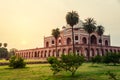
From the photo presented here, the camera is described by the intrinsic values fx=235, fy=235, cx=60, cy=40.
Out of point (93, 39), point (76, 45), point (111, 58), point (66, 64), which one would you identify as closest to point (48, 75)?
point (66, 64)

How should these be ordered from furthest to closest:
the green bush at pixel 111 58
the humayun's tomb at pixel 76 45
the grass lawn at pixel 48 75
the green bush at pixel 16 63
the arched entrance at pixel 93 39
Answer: the arched entrance at pixel 93 39 < the humayun's tomb at pixel 76 45 < the green bush at pixel 111 58 < the green bush at pixel 16 63 < the grass lawn at pixel 48 75

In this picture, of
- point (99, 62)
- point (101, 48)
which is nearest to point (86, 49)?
point (101, 48)

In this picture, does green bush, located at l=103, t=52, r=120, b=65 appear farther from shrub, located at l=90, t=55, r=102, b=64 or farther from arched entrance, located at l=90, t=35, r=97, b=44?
arched entrance, located at l=90, t=35, r=97, b=44

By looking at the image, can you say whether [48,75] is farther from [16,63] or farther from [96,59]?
[96,59]

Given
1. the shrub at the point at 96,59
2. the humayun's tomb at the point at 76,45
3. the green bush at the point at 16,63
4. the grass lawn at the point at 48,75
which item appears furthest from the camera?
the humayun's tomb at the point at 76,45

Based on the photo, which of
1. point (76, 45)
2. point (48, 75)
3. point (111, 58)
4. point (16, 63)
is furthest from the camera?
point (76, 45)

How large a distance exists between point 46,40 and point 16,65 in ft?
215

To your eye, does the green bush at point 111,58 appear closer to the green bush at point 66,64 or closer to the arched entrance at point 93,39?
the green bush at point 66,64

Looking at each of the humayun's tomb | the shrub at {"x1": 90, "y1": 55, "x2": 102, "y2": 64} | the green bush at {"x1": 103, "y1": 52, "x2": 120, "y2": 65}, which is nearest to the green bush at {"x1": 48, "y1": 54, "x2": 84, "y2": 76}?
the shrub at {"x1": 90, "y1": 55, "x2": 102, "y2": 64}

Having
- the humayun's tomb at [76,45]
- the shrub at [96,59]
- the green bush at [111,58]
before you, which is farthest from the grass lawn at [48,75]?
the humayun's tomb at [76,45]

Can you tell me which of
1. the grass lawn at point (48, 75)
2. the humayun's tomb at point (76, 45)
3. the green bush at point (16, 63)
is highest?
the humayun's tomb at point (76, 45)

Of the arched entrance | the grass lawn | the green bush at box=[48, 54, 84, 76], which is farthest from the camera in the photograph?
the arched entrance

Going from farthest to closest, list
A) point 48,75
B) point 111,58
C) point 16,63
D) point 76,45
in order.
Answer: point 76,45
point 111,58
point 16,63
point 48,75

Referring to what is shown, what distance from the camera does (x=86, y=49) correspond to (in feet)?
300
